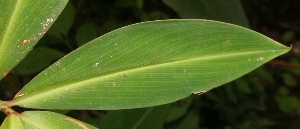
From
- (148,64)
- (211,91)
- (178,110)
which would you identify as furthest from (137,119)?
(211,91)

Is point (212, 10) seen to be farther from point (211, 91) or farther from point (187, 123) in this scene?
point (211, 91)

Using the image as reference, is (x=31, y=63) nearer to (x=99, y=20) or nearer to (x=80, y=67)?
(x=80, y=67)

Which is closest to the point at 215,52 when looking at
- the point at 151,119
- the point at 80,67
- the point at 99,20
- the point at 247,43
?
the point at 247,43

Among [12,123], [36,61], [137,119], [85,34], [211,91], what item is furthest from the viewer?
[211,91]

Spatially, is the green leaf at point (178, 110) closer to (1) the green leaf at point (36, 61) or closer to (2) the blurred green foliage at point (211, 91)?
(2) the blurred green foliage at point (211, 91)

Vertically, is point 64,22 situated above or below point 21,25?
above

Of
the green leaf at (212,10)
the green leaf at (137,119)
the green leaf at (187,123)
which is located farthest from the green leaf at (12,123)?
the green leaf at (187,123)
